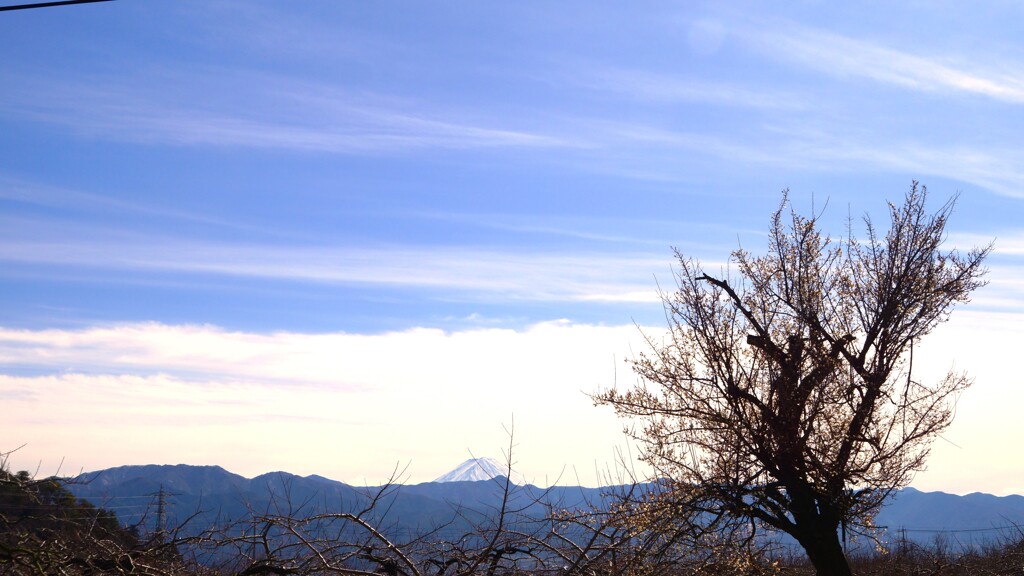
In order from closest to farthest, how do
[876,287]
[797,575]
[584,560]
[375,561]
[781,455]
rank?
1. [375,561]
2. [584,560]
3. [781,455]
4. [876,287]
5. [797,575]

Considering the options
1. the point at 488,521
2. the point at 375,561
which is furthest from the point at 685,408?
the point at 375,561

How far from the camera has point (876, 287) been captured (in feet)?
67.7

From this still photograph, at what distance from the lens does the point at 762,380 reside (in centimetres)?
2011

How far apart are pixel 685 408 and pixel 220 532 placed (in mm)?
13589

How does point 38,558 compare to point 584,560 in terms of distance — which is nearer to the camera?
point 38,558

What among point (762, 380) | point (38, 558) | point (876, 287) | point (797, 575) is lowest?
point (797, 575)

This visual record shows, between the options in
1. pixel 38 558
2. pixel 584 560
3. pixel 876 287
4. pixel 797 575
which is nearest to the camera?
pixel 38 558

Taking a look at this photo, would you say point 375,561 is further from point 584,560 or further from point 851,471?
point 851,471

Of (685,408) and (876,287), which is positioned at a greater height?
(876,287)

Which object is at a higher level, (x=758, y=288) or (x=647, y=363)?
(x=758, y=288)

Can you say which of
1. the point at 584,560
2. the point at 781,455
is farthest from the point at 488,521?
the point at 781,455

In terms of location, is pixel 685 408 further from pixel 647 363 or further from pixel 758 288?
pixel 758 288

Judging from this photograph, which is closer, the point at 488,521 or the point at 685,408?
the point at 488,521

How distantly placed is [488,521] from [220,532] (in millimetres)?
2492
